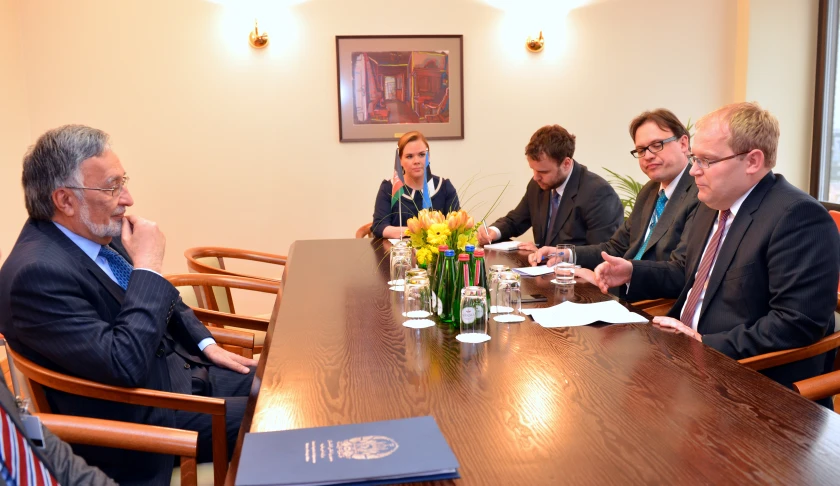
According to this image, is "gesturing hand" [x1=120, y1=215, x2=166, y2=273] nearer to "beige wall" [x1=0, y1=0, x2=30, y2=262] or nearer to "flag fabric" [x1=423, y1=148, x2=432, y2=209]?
"flag fabric" [x1=423, y1=148, x2=432, y2=209]

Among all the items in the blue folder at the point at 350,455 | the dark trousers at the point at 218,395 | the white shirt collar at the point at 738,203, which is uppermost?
the white shirt collar at the point at 738,203

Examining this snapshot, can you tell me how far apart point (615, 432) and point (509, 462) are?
244 millimetres

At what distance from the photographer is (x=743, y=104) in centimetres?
243

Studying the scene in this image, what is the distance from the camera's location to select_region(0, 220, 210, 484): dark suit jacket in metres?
1.88

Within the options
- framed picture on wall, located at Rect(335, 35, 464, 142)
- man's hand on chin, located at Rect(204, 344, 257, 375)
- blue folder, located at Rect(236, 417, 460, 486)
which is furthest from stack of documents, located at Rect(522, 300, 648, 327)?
framed picture on wall, located at Rect(335, 35, 464, 142)

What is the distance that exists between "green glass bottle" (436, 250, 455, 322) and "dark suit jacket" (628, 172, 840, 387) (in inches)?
32.3

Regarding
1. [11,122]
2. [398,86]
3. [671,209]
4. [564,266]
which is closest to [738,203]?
[564,266]

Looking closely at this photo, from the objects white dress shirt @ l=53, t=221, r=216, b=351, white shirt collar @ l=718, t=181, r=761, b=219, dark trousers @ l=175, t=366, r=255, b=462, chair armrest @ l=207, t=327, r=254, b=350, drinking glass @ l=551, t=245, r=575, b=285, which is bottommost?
dark trousers @ l=175, t=366, r=255, b=462

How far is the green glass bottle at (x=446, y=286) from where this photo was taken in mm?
2201

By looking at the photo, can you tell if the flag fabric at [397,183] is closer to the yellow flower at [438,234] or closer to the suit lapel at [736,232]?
the yellow flower at [438,234]

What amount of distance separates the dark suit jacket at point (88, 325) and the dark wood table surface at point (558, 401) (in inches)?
14.5

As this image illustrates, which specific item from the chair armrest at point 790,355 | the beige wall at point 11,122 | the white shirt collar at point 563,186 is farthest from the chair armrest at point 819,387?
the beige wall at point 11,122

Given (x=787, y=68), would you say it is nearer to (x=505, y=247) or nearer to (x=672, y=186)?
(x=672, y=186)

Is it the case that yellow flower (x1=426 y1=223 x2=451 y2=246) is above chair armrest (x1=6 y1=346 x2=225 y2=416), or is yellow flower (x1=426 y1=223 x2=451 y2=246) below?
above
